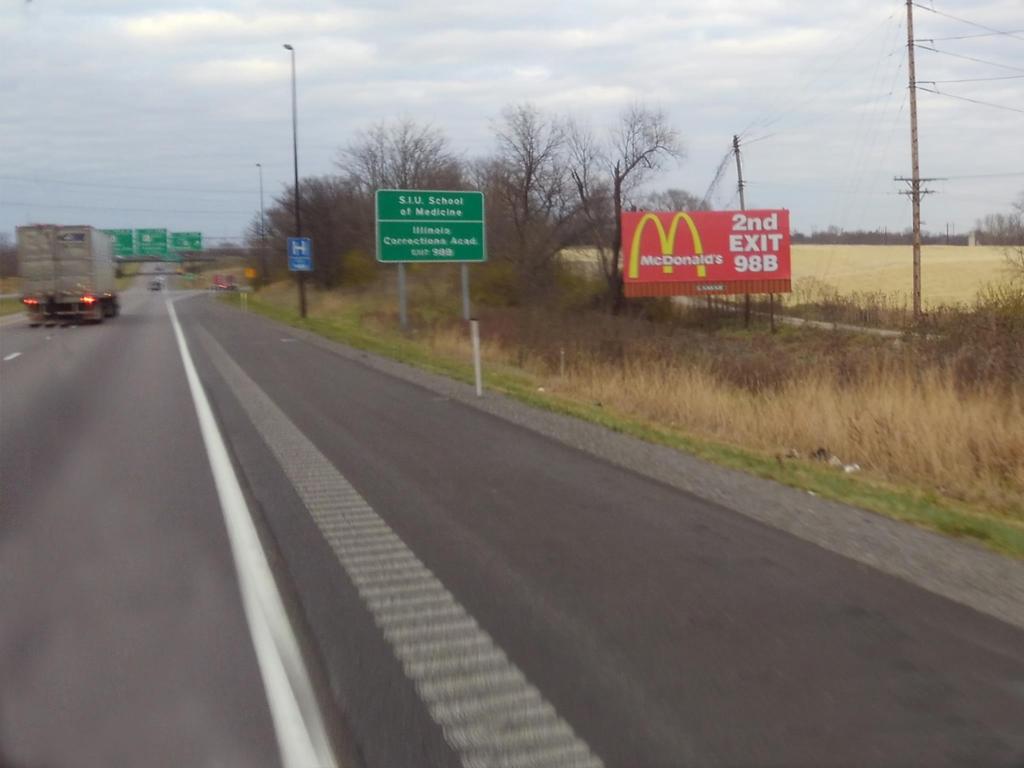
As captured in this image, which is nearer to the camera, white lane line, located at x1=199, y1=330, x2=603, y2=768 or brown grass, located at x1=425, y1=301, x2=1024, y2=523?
white lane line, located at x1=199, y1=330, x2=603, y2=768

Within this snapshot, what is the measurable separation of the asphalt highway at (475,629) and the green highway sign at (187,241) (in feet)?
257

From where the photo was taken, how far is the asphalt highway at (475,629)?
4.86 m

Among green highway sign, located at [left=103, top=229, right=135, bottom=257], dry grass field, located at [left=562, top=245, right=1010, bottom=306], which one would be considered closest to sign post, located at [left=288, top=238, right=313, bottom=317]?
dry grass field, located at [left=562, top=245, right=1010, bottom=306]

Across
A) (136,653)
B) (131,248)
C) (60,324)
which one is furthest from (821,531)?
(131,248)

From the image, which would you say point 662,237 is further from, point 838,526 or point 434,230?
point 838,526

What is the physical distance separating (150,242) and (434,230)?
55.2 meters

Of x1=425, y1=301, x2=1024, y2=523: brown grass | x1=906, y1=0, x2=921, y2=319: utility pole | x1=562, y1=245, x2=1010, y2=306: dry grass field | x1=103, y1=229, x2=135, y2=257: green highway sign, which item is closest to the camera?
x1=425, y1=301, x2=1024, y2=523: brown grass

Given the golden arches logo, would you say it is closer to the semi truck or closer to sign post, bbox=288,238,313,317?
sign post, bbox=288,238,313,317

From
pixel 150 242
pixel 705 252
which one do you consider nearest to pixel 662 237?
pixel 705 252

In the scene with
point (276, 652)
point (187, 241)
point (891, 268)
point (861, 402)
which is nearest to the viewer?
point (276, 652)

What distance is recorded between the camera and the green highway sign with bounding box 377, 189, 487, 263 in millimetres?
29734

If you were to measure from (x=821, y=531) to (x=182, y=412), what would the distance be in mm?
10900

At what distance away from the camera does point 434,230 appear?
29.8 m

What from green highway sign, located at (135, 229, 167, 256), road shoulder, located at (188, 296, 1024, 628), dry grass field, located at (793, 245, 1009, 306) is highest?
green highway sign, located at (135, 229, 167, 256)
